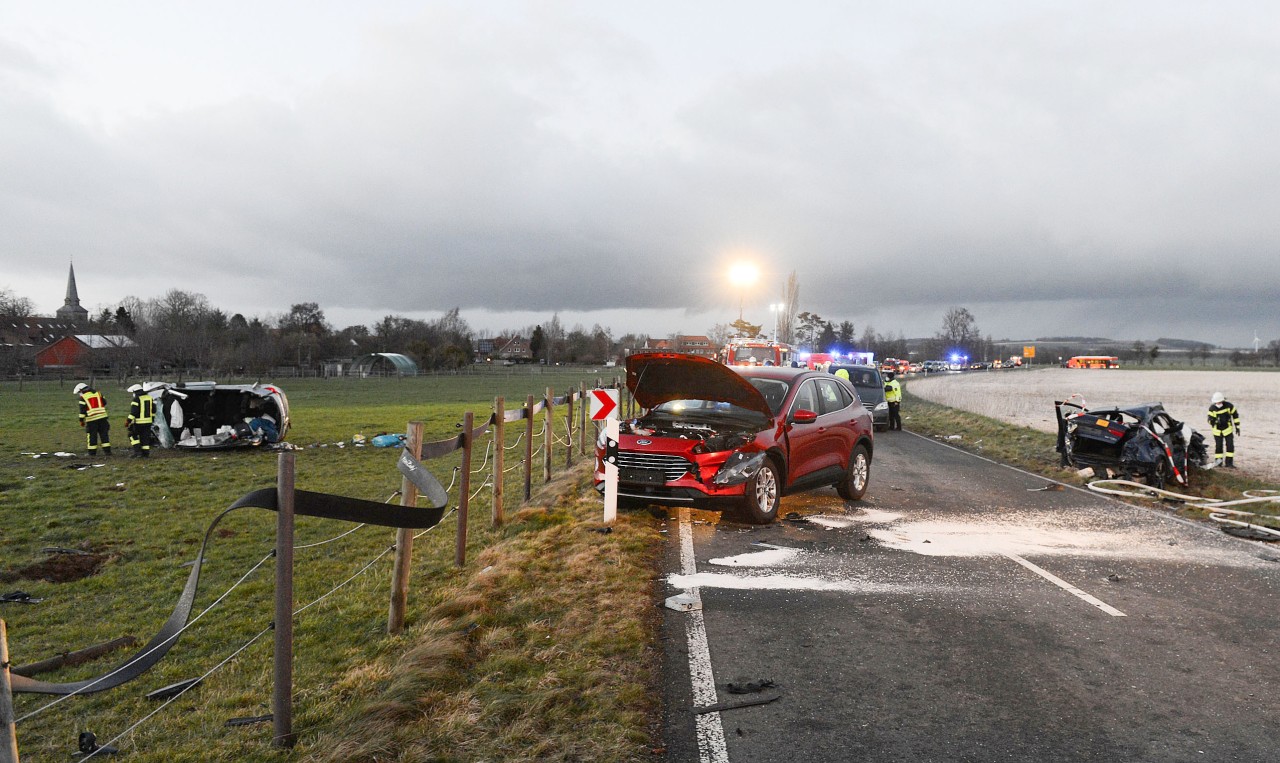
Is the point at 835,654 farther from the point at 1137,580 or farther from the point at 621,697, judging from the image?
the point at 1137,580

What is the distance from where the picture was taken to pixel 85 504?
11.0 m

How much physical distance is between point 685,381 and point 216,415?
523 inches

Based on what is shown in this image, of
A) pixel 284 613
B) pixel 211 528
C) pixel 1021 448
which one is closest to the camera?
pixel 211 528

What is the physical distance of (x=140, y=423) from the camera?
16062 millimetres

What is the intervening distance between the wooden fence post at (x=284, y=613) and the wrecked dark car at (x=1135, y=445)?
12188 millimetres

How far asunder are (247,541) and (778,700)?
6934mm

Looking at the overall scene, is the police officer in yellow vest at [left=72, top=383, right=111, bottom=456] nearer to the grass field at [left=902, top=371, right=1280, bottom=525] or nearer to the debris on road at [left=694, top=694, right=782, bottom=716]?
the debris on road at [left=694, top=694, right=782, bottom=716]

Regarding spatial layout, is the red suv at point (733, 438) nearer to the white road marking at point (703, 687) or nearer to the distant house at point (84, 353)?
the white road marking at point (703, 687)

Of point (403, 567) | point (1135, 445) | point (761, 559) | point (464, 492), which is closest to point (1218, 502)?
point (1135, 445)

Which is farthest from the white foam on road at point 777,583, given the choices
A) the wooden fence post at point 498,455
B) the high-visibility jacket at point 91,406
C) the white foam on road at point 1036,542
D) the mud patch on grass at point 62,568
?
the high-visibility jacket at point 91,406

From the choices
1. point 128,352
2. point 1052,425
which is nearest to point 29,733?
point 1052,425

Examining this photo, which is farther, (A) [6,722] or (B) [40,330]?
(B) [40,330]

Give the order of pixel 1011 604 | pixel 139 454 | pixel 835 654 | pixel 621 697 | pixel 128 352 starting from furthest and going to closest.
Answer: pixel 128 352 → pixel 139 454 → pixel 1011 604 → pixel 835 654 → pixel 621 697

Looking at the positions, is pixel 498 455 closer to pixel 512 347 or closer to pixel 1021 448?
pixel 1021 448
